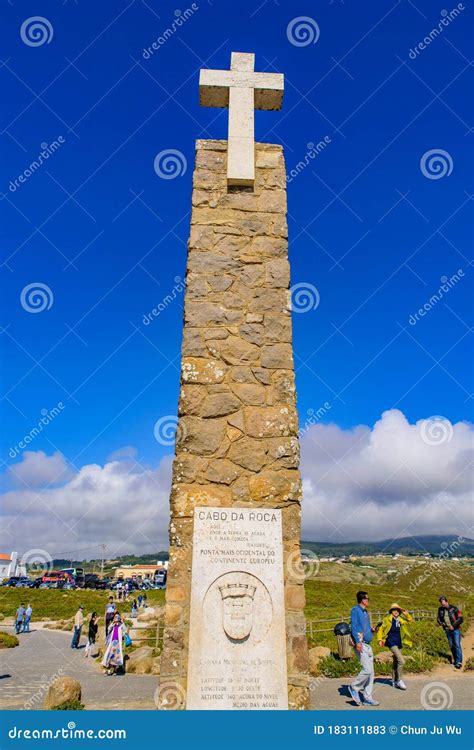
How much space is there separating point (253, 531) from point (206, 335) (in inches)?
71.0

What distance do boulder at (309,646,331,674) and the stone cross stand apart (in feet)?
35.4

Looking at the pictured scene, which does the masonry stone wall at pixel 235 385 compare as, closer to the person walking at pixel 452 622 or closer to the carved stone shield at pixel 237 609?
the carved stone shield at pixel 237 609

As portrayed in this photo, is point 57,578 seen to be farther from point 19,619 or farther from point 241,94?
point 241,94

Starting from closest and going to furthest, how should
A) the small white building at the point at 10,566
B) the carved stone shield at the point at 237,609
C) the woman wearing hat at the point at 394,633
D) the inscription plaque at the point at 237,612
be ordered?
the inscription plaque at the point at 237,612, the carved stone shield at the point at 237,609, the woman wearing hat at the point at 394,633, the small white building at the point at 10,566

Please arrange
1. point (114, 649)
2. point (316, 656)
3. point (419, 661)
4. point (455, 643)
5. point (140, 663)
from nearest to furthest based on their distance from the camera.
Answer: point (455, 643) < point (419, 661) < point (316, 656) < point (114, 649) < point (140, 663)

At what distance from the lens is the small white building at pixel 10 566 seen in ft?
233

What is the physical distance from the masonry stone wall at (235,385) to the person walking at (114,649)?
9127mm

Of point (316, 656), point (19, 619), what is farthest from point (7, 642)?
point (316, 656)

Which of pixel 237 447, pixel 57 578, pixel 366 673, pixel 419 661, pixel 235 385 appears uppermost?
pixel 235 385

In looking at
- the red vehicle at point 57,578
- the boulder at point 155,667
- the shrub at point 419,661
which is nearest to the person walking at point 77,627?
the boulder at point 155,667

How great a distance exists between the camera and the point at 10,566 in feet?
239

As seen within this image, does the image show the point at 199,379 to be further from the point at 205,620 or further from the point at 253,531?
the point at 205,620

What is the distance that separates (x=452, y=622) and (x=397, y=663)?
2323mm
